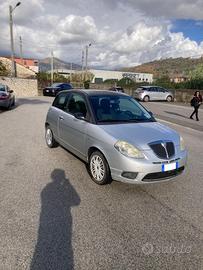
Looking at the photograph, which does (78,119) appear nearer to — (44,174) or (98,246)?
(44,174)

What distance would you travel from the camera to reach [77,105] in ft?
17.2

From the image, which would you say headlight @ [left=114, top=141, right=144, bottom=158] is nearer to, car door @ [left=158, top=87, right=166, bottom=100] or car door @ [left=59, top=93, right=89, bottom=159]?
car door @ [left=59, top=93, right=89, bottom=159]

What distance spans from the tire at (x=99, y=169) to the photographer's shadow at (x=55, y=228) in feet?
1.54

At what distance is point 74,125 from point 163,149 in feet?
6.37

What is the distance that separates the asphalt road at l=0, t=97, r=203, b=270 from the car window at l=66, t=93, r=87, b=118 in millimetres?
1173

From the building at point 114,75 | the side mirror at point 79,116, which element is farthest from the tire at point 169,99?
the building at point 114,75

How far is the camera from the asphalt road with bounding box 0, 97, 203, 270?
2557mm

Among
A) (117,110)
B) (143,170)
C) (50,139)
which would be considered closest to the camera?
(143,170)

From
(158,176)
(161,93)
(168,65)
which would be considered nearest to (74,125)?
(158,176)

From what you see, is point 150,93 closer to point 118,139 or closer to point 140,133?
point 140,133

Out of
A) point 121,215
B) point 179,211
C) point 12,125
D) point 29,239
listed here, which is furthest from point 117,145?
point 12,125

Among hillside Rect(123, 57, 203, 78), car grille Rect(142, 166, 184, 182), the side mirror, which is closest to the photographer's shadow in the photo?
car grille Rect(142, 166, 184, 182)

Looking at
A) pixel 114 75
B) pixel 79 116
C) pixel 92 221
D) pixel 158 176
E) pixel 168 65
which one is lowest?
pixel 92 221

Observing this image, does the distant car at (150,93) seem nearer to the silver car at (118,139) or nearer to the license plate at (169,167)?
the silver car at (118,139)
